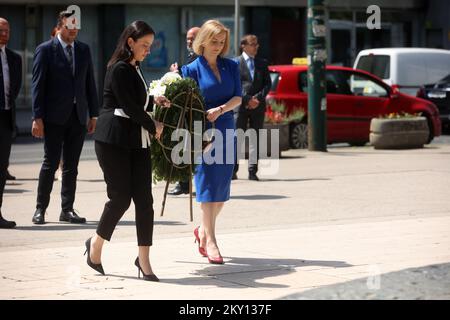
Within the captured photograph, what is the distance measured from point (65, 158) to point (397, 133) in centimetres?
1038

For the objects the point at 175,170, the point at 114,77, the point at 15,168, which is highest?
the point at 114,77

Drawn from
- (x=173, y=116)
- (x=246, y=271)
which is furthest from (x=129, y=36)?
(x=246, y=271)

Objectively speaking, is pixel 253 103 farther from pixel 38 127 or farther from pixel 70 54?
pixel 38 127

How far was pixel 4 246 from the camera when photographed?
10.1 meters

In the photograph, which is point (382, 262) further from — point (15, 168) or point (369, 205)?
point (15, 168)

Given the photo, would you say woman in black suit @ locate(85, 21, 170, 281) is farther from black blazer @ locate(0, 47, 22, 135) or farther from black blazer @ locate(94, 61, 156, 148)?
black blazer @ locate(0, 47, 22, 135)

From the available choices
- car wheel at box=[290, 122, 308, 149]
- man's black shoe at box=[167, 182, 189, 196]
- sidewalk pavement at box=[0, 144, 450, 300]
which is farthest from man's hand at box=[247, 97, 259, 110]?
car wheel at box=[290, 122, 308, 149]

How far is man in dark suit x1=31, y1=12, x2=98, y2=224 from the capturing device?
11414 mm

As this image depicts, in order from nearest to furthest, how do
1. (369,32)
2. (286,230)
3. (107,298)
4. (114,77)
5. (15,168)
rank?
1. (107,298)
2. (114,77)
3. (286,230)
4. (15,168)
5. (369,32)

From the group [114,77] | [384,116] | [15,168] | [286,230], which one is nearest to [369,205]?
[286,230]

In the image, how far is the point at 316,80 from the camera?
2038 centimetres

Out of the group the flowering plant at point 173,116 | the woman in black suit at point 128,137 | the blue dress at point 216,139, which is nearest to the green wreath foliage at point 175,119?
the flowering plant at point 173,116

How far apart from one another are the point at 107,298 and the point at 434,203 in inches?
239

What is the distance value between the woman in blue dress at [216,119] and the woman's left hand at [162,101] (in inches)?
20.3
